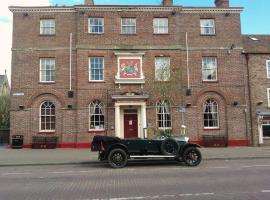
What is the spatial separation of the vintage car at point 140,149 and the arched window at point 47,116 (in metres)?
10.8

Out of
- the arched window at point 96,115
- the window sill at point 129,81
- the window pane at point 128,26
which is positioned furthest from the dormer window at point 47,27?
the arched window at point 96,115

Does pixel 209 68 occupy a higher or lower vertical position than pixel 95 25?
lower

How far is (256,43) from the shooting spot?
28.9 meters

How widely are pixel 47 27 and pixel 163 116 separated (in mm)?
10800

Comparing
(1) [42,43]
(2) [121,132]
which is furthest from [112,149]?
(1) [42,43]

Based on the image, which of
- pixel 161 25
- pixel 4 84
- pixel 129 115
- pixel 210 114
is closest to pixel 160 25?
pixel 161 25

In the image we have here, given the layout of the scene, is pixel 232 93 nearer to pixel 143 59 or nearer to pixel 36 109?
pixel 143 59

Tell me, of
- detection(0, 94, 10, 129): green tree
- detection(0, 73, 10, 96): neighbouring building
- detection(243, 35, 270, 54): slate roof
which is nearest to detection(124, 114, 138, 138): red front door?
detection(243, 35, 270, 54): slate roof

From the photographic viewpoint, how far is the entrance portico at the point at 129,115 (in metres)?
25.0

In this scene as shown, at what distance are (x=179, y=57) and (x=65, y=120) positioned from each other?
9.53 m

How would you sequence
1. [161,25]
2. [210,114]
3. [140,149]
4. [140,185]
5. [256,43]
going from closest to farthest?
[140,185] → [140,149] → [210,114] → [161,25] → [256,43]

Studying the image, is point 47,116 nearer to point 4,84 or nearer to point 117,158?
point 117,158

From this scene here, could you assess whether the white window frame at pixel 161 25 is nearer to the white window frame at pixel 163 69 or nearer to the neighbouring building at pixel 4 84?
the white window frame at pixel 163 69

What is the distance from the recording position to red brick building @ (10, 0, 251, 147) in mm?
25250
